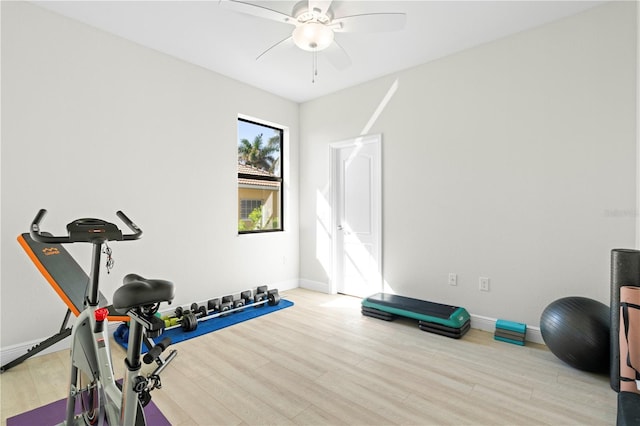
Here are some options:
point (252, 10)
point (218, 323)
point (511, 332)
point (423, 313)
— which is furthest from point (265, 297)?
Result: point (252, 10)

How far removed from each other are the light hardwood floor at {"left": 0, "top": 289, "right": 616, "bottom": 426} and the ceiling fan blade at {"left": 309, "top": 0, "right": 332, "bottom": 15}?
8.43 ft

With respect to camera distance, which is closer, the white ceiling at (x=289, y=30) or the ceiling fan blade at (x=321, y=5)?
the ceiling fan blade at (x=321, y=5)

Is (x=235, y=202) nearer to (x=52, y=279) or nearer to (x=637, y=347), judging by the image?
(x=52, y=279)

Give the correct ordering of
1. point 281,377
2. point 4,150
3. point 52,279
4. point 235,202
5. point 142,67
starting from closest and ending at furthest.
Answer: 1. point 52,279
2. point 281,377
3. point 4,150
4. point 142,67
5. point 235,202

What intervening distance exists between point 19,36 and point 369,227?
12.1 ft

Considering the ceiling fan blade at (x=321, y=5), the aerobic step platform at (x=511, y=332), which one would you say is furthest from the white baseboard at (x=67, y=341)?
the ceiling fan blade at (x=321, y=5)

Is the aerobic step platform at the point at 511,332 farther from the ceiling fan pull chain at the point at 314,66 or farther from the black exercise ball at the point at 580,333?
the ceiling fan pull chain at the point at 314,66

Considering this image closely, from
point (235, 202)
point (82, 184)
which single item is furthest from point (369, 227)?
point (82, 184)

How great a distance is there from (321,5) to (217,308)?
2995 millimetres

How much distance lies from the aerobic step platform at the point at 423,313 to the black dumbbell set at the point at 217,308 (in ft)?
4.04

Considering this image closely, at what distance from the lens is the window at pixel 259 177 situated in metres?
4.20

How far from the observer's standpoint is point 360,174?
4.14m

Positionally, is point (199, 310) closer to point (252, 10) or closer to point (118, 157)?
point (118, 157)

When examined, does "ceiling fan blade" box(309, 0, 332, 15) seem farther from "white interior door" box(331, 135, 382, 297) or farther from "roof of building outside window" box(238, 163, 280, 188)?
"roof of building outside window" box(238, 163, 280, 188)
